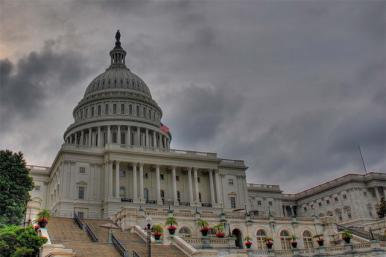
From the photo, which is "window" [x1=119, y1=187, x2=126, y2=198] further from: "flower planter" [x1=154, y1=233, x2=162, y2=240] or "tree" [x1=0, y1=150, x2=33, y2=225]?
"flower planter" [x1=154, y1=233, x2=162, y2=240]

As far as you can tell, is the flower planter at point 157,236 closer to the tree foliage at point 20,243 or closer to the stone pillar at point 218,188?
the tree foliage at point 20,243

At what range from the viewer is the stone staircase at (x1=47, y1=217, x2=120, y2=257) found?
3138 cm

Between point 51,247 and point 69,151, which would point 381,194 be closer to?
point 69,151

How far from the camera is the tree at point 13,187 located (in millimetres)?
46750

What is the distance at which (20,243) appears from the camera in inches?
1183

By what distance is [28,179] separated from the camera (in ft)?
169

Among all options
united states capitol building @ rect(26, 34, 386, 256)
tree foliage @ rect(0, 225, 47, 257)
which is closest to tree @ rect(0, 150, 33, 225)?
united states capitol building @ rect(26, 34, 386, 256)

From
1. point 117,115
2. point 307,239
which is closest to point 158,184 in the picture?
point 117,115

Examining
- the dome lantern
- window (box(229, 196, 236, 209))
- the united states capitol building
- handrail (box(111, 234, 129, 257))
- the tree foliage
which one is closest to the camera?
the tree foliage

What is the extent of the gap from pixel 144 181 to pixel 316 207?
4983 centimetres

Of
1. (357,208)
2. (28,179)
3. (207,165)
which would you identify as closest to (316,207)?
(357,208)

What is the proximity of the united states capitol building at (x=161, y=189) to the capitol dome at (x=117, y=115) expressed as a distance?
0.25 metres

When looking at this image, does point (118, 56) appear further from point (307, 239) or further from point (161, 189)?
point (307, 239)

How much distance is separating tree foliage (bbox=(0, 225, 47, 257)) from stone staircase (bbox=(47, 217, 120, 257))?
2.46m
